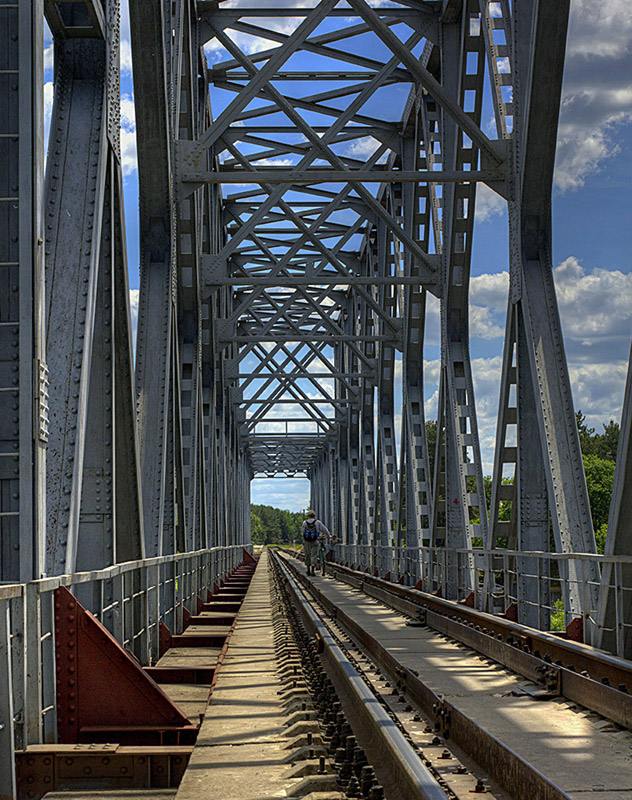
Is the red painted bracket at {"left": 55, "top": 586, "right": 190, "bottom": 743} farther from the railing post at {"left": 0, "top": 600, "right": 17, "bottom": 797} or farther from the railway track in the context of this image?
the railway track

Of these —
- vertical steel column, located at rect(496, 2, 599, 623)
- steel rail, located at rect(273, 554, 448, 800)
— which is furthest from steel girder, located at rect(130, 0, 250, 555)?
vertical steel column, located at rect(496, 2, 599, 623)

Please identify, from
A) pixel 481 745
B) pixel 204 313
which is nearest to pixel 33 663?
pixel 481 745

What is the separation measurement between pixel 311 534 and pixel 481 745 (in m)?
18.7

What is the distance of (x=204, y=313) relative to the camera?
22250 mm

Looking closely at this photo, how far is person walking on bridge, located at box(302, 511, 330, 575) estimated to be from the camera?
2236 centimetres

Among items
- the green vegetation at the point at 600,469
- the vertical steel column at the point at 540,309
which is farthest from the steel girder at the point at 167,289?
the green vegetation at the point at 600,469

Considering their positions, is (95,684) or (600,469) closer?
(95,684)

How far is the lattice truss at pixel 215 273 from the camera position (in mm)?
5012

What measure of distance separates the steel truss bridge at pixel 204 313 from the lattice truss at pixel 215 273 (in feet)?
0.08

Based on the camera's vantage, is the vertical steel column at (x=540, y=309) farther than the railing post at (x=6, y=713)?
Yes

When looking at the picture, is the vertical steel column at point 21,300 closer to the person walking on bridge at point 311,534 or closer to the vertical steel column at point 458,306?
the vertical steel column at point 458,306

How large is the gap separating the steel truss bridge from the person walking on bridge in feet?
6.36

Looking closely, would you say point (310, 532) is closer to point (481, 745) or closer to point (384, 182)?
point (384, 182)

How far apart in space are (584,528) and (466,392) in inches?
233
